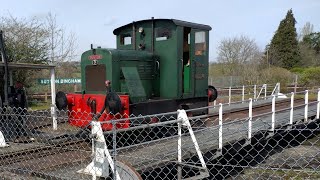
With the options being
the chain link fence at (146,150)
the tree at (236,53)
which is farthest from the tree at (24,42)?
the tree at (236,53)

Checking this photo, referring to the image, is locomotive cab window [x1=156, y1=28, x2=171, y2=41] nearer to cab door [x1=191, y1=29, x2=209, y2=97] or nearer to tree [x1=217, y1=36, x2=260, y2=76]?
cab door [x1=191, y1=29, x2=209, y2=97]

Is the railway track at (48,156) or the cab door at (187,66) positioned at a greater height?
the cab door at (187,66)

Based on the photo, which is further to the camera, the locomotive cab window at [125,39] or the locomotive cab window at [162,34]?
the locomotive cab window at [125,39]

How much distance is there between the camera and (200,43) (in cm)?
861

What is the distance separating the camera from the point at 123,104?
6840 millimetres

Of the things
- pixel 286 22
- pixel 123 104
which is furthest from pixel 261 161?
pixel 286 22

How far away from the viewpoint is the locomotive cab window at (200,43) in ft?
27.8

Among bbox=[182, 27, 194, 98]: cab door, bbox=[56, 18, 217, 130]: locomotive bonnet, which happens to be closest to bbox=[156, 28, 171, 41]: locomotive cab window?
bbox=[56, 18, 217, 130]: locomotive bonnet

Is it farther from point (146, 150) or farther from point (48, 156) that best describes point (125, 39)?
point (146, 150)

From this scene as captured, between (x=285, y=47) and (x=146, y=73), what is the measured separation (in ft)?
133

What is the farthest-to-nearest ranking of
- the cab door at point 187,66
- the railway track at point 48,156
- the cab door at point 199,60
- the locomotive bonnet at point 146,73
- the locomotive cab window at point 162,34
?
1. the cab door at point 199,60
2. the cab door at point 187,66
3. the locomotive cab window at point 162,34
4. the locomotive bonnet at point 146,73
5. the railway track at point 48,156

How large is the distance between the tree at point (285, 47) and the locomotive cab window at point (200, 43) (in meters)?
35.8

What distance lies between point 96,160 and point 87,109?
3806 mm

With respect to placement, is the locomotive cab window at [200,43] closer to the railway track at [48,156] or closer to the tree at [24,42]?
the railway track at [48,156]
